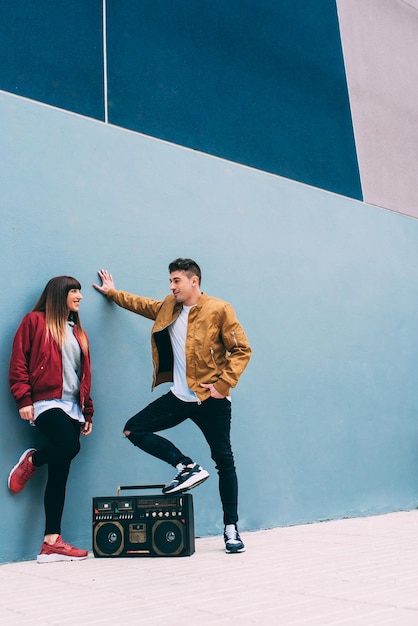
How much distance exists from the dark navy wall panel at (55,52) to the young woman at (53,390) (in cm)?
129

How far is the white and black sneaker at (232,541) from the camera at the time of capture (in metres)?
3.39

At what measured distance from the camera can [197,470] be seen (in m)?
3.41

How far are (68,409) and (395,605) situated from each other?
2.06m

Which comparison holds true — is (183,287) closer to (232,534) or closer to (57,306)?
(57,306)

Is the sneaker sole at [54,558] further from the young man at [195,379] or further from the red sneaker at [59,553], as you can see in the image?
the young man at [195,379]

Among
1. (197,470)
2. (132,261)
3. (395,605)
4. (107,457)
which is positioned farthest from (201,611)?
(132,261)

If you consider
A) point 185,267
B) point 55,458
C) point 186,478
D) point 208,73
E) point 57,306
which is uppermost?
point 208,73

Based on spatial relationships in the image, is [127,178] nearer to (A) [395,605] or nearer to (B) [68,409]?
(B) [68,409]

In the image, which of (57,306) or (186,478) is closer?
(186,478)

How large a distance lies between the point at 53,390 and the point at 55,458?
1.18 feet

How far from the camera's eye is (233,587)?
8.22ft

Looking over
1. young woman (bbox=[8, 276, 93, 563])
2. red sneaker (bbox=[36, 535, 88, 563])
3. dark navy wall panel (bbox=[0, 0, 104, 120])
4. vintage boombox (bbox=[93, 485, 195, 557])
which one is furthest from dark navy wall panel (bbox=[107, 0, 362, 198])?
red sneaker (bbox=[36, 535, 88, 563])

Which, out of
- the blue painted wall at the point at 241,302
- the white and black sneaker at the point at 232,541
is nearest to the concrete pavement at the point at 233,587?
the white and black sneaker at the point at 232,541

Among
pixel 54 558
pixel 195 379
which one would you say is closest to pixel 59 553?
pixel 54 558
